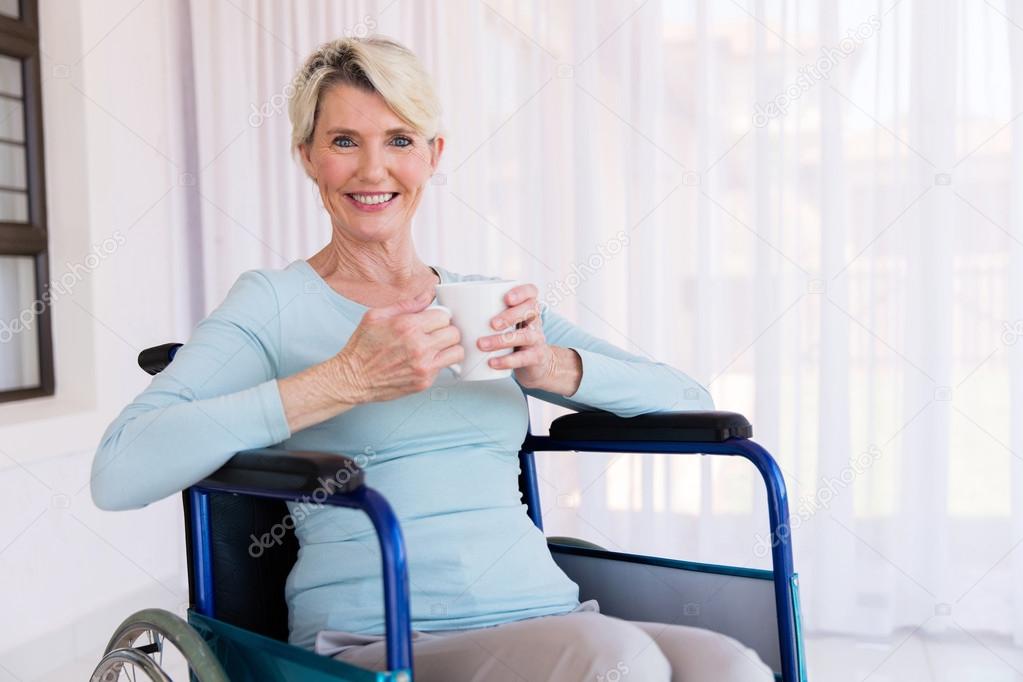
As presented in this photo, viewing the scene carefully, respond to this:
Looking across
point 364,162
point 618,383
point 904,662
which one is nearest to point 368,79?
point 364,162

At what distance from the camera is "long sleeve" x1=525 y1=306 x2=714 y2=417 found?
1379 mm

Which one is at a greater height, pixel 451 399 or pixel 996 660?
pixel 451 399

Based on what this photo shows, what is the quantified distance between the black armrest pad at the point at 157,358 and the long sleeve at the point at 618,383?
0.51 m

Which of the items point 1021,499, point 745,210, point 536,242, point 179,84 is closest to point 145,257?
point 179,84

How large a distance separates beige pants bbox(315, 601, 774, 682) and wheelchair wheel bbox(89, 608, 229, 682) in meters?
0.13

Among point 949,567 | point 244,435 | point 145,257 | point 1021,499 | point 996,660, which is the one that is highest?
point 145,257

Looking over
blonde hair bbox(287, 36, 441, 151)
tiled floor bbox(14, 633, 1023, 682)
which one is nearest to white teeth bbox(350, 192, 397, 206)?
blonde hair bbox(287, 36, 441, 151)

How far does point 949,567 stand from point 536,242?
144 cm

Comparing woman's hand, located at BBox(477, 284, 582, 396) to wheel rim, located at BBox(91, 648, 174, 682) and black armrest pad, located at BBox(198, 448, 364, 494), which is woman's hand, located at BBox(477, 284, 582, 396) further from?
wheel rim, located at BBox(91, 648, 174, 682)

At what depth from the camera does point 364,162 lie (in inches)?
54.3

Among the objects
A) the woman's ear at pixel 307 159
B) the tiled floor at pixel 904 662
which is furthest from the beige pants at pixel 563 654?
the tiled floor at pixel 904 662

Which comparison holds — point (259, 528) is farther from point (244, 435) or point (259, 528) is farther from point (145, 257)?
point (145, 257)

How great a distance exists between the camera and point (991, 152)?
8.39 ft

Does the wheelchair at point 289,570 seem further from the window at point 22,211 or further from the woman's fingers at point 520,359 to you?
the window at point 22,211
